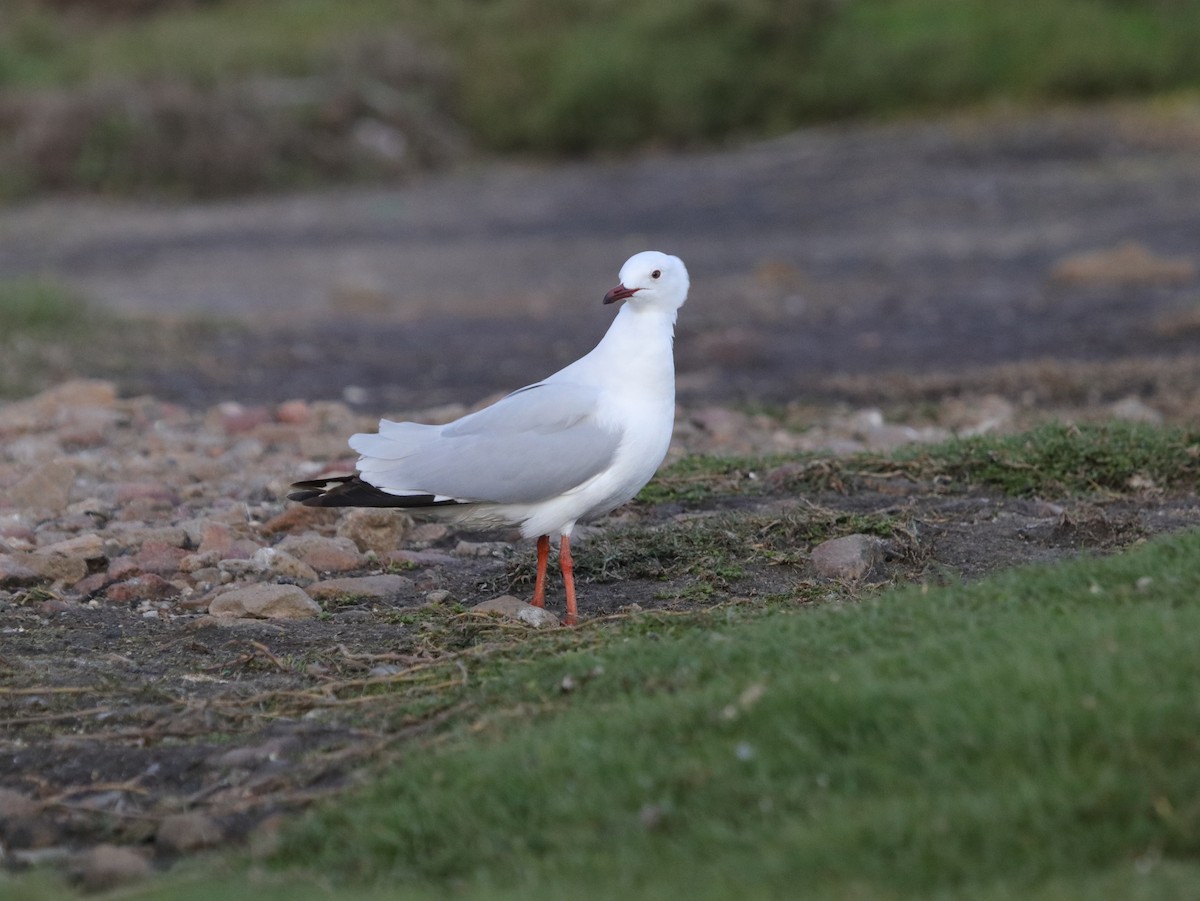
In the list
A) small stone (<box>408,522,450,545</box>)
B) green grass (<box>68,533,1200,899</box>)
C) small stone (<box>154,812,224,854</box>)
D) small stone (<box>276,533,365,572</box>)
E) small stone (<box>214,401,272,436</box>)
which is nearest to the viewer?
green grass (<box>68,533,1200,899</box>)

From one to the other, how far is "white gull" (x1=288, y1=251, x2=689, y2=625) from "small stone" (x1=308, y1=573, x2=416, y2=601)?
1.17 feet

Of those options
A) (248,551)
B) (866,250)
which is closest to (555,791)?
(248,551)

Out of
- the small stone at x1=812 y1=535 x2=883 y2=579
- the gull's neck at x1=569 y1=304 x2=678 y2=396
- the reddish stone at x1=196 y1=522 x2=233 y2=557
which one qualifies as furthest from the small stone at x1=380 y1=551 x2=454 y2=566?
the small stone at x1=812 y1=535 x2=883 y2=579

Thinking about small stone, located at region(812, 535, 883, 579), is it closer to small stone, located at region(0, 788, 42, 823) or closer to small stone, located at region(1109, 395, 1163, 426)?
small stone, located at region(0, 788, 42, 823)

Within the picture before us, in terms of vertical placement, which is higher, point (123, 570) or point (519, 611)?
point (123, 570)

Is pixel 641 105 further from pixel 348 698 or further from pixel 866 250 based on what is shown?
pixel 348 698

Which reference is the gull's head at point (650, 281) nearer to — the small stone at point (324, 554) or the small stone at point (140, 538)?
the small stone at point (324, 554)

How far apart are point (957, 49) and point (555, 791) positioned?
21839 millimetres

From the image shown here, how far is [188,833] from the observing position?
3.79m

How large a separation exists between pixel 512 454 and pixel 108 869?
1.95 metres

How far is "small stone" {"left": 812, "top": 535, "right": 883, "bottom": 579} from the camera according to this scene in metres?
5.23

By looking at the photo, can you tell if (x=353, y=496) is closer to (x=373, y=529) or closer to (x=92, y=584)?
(x=373, y=529)

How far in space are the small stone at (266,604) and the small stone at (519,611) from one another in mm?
565

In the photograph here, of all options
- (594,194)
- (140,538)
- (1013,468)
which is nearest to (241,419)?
(140,538)
